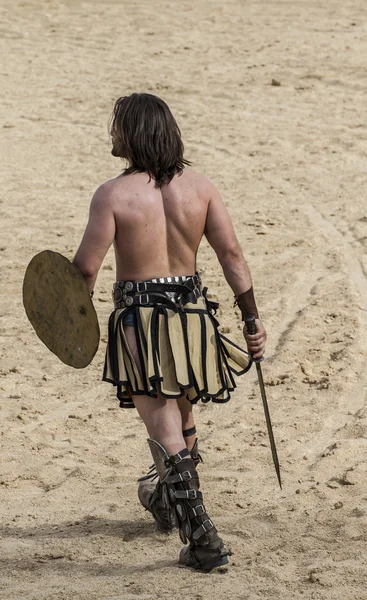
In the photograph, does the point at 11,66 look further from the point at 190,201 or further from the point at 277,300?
the point at 190,201

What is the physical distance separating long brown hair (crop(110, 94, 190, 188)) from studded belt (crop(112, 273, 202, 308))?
0.41 metres

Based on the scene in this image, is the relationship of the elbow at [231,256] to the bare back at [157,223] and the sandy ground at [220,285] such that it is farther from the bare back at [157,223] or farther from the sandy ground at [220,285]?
the sandy ground at [220,285]

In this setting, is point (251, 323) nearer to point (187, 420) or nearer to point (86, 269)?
point (187, 420)

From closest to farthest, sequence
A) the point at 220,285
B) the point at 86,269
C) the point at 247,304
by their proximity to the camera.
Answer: the point at 86,269, the point at 247,304, the point at 220,285

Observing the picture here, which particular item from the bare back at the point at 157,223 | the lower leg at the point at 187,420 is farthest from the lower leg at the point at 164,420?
the bare back at the point at 157,223

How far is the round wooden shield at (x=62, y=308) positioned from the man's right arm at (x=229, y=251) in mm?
602

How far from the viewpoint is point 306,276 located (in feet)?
27.7

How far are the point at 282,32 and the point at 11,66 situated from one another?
144 inches

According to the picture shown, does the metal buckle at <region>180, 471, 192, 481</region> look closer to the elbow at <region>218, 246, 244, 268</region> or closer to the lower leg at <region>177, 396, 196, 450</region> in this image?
the lower leg at <region>177, 396, 196, 450</region>

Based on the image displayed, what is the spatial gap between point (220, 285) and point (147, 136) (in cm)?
395

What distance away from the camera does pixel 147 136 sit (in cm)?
448

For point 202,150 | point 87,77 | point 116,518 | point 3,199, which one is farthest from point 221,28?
point 116,518

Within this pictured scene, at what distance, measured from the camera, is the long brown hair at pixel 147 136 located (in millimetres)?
4477

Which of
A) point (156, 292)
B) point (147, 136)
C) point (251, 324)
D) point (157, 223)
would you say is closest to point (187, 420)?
point (251, 324)
